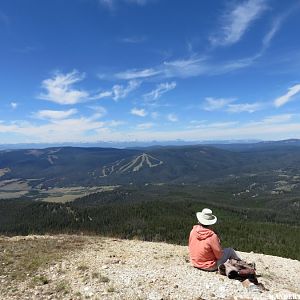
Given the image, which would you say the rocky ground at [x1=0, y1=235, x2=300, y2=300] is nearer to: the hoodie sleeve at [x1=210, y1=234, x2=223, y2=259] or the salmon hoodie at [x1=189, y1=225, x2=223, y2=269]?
the salmon hoodie at [x1=189, y1=225, x2=223, y2=269]

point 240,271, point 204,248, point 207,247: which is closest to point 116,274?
point 204,248

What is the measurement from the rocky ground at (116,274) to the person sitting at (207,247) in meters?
0.61

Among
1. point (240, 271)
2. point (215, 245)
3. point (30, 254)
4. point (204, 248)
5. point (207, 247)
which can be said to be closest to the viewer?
point (240, 271)

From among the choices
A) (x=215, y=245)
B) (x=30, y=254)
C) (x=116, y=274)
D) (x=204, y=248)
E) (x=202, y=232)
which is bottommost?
(x=30, y=254)

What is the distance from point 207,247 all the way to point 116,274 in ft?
16.6

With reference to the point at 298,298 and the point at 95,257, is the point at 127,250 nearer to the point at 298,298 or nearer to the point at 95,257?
the point at 95,257

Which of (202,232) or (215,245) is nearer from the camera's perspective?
(215,245)

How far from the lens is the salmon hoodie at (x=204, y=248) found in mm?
19672

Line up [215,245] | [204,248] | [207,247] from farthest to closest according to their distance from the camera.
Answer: [204,248] → [207,247] → [215,245]

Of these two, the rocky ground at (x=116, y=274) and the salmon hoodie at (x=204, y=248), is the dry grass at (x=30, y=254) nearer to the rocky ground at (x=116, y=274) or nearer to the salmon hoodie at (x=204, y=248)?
the rocky ground at (x=116, y=274)

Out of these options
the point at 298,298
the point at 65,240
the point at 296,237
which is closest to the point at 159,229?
the point at 296,237

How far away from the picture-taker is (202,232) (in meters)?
20.0

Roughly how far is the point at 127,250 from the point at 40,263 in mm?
6745

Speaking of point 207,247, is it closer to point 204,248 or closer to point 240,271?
point 204,248
